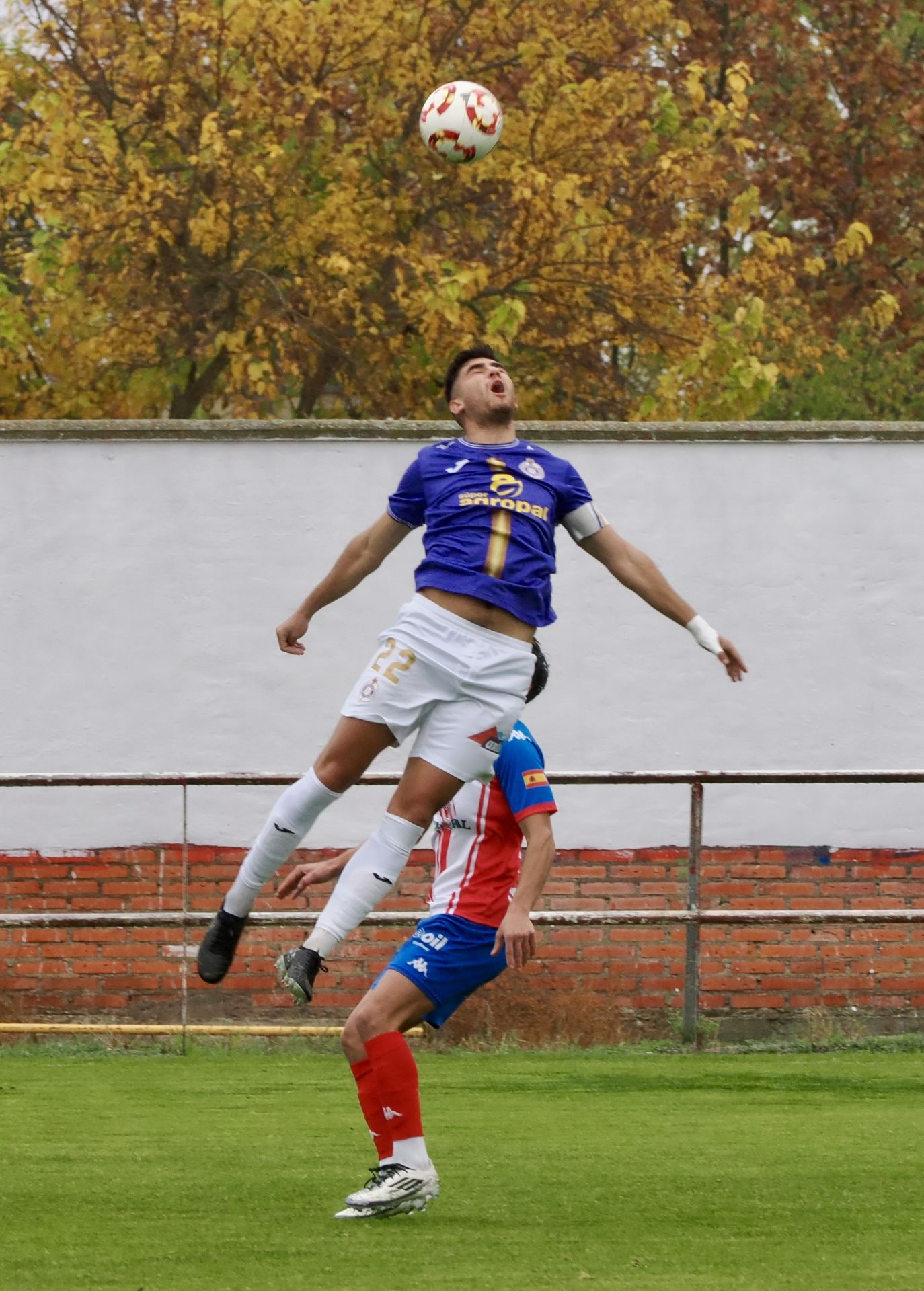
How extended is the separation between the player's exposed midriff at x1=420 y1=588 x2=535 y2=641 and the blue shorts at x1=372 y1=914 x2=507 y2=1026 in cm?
79

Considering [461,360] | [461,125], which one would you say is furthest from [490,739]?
[461,125]

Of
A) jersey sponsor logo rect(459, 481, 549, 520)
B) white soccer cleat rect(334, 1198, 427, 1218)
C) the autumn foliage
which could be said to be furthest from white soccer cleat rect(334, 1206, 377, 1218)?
the autumn foliage

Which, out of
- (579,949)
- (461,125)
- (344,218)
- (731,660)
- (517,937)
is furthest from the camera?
(344,218)

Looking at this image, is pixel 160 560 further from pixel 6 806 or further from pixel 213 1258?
pixel 213 1258

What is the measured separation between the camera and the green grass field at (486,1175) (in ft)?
14.3

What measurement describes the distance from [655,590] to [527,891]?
96 cm

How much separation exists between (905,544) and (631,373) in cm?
614

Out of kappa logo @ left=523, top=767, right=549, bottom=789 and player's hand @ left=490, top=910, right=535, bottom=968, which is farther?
kappa logo @ left=523, top=767, right=549, bottom=789

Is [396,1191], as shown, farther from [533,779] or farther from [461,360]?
[461,360]

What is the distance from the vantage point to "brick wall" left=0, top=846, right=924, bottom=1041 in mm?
9156

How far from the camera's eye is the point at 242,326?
43.5ft

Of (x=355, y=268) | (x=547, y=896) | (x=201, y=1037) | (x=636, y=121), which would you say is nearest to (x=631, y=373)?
(x=636, y=121)

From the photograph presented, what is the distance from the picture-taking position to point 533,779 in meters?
5.09

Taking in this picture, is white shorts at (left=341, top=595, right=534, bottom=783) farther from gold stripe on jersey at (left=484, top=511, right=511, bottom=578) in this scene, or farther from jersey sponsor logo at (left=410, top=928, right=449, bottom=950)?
jersey sponsor logo at (left=410, top=928, right=449, bottom=950)
